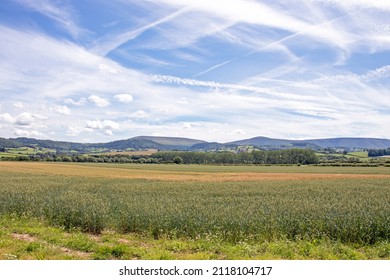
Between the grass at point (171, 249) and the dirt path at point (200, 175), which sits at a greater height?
the grass at point (171, 249)

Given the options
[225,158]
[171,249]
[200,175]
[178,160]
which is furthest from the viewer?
[225,158]

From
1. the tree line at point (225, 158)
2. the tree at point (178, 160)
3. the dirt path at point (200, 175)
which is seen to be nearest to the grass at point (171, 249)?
the dirt path at point (200, 175)

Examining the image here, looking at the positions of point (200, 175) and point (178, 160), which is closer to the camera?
point (200, 175)

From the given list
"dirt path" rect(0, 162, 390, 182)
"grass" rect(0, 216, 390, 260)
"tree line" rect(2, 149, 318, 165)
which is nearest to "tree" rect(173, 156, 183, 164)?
"tree line" rect(2, 149, 318, 165)

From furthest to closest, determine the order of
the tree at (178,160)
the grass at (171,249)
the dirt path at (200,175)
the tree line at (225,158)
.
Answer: the tree at (178,160) < the tree line at (225,158) < the dirt path at (200,175) < the grass at (171,249)

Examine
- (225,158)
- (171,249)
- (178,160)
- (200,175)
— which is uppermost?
(225,158)

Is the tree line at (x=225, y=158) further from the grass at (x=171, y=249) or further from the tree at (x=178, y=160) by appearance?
the grass at (x=171, y=249)

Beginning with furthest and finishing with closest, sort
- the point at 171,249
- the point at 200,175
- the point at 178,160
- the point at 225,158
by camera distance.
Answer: the point at 225,158
the point at 178,160
the point at 200,175
the point at 171,249

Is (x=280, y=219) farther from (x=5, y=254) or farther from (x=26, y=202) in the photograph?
(x=26, y=202)

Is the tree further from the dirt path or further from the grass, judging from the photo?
the grass

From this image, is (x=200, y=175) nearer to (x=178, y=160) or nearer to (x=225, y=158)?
(x=178, y=160)

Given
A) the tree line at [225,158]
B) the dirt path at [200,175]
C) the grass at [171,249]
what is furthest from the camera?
the tree line at [225,158]

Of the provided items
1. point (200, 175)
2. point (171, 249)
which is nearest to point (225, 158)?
point (200, 175)
